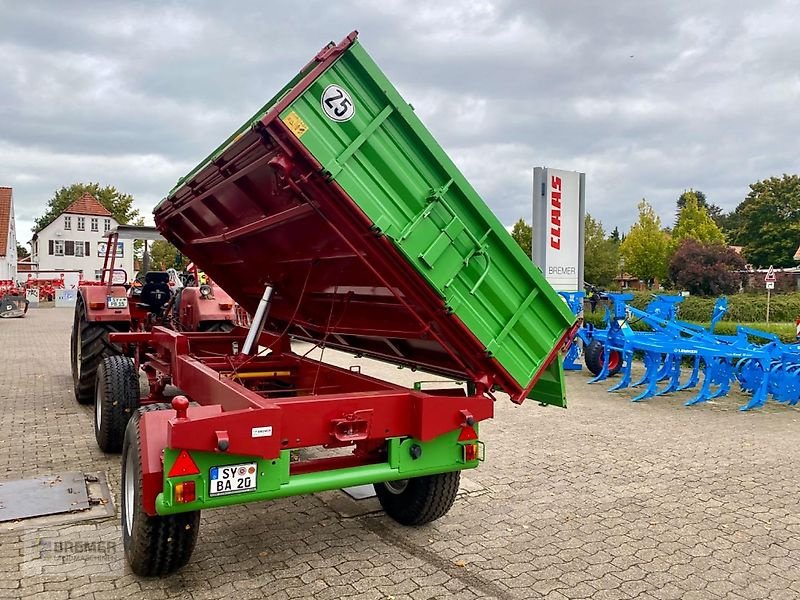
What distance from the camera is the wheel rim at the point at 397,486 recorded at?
4441 millimetres

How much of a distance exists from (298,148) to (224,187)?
4.58ft

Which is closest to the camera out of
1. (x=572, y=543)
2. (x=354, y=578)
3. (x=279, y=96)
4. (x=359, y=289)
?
(x=279, y=96)

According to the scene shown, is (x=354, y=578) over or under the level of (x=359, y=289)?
under

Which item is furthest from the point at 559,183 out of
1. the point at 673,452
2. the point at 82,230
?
the point at 82,230

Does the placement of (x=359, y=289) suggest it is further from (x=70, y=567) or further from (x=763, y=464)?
(x=763, y=464)

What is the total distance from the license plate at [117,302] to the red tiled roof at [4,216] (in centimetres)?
3632

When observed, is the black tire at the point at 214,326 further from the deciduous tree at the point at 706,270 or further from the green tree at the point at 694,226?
the green tree at the point at 694,226

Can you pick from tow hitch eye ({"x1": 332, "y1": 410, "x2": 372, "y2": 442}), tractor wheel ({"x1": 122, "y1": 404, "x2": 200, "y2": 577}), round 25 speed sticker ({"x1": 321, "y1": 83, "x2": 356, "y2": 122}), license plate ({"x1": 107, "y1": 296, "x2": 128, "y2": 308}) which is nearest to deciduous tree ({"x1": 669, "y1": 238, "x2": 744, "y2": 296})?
license plate ({"x1": 107, "y1": 296, "x2": 128, "y2": 308})

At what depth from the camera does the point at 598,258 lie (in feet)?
125

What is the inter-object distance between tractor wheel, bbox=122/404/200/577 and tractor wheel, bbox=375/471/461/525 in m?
1.44

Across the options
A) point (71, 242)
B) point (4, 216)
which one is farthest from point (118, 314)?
point (71, 242)

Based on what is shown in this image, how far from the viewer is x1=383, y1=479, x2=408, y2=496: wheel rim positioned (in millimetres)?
4441

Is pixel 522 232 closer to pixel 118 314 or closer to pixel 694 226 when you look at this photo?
pixel 694 226

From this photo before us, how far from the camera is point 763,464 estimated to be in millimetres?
6035
